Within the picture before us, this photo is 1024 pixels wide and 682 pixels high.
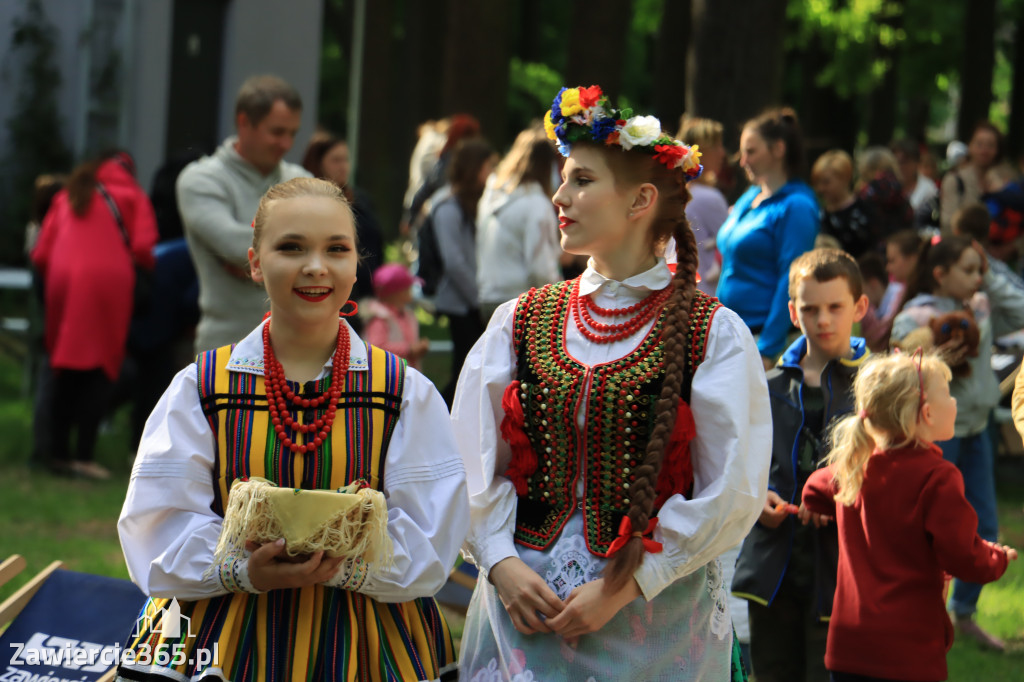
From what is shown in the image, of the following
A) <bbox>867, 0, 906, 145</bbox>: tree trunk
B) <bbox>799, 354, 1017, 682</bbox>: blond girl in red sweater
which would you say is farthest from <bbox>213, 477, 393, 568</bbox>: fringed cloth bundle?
<bbox>867, 0, 906, 145</bbox>: tree trunk

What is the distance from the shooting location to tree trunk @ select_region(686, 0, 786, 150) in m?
10.3

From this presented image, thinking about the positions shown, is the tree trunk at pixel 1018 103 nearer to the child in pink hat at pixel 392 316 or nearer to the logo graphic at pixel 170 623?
the child in pink hat at pixel 392 316

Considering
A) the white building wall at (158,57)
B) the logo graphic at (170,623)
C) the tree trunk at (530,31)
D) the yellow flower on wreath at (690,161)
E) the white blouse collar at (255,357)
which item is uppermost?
the tree trunk at (530,31)

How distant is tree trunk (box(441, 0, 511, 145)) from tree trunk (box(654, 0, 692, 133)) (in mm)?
3104

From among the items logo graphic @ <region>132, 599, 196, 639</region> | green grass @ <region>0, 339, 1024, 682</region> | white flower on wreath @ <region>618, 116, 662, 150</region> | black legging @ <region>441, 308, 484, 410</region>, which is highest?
white flower on wreath @ <region>618, 116, 662, 150</region>

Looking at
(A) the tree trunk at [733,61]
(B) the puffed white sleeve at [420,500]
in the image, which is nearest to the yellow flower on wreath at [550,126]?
(B) the puffed white sleeve at [420,500]

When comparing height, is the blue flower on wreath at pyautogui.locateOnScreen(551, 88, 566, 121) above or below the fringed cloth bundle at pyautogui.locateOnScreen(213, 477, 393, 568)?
above

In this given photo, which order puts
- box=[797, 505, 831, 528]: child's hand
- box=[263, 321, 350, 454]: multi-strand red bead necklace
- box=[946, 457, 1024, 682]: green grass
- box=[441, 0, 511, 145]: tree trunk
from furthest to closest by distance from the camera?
box=[441, 0, 511, 145]: tree trunk → box=[946, 457, 1024, 682]: green grass → box=[797, 505, 831, 528]: child's hand → box=[263, 321, 350, 454]: multi-strand red bead necklace

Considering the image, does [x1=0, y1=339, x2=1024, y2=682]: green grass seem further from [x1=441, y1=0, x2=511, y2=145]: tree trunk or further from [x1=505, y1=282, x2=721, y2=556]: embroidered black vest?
[x1=441, y1=0, x2=511, y2=145]: tree trunk

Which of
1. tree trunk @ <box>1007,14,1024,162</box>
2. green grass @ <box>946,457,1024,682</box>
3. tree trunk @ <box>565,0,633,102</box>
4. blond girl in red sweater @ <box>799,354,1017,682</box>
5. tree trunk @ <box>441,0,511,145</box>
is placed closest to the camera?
blond girl in red sweater @ <box>799,354,1017,682</box>

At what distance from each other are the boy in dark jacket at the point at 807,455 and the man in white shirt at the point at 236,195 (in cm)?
249

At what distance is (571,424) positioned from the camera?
2955 millimetres

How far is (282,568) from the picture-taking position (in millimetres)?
2562

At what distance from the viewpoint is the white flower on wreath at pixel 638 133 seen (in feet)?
9.68
